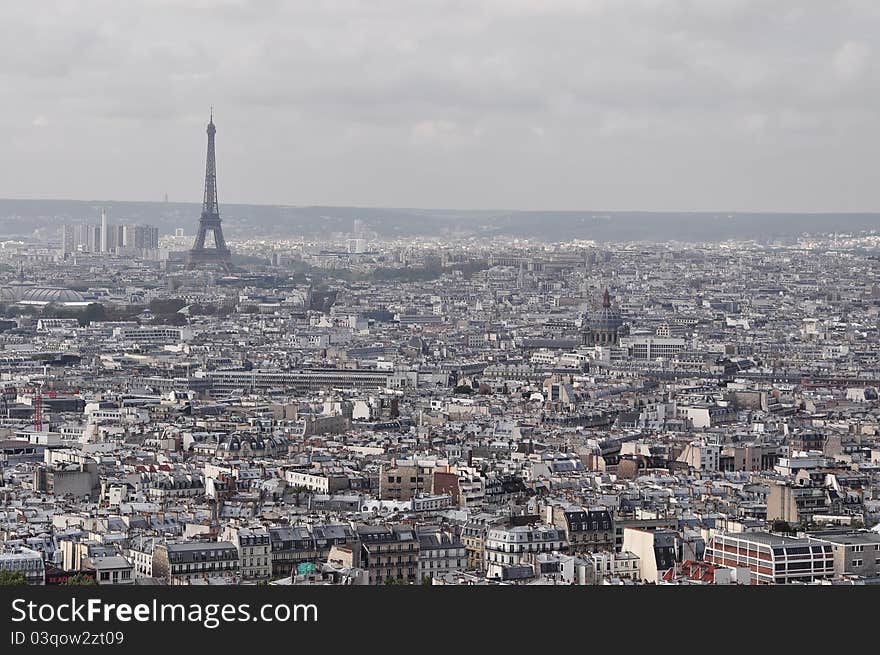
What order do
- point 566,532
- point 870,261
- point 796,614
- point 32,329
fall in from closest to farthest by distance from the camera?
point 796,614 < point 566,532 < point 32,329 < point 870,261

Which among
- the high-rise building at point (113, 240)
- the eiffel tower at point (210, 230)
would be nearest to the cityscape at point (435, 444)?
the eiffel tower at point (210, 230)

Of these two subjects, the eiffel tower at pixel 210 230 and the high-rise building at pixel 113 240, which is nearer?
the eiffel tower at pixel 210 230

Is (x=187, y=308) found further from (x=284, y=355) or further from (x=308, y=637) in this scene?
(x=308, y=637)

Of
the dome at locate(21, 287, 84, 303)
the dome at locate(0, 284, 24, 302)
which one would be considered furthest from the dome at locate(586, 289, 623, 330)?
the dome at locate(0, 284, 24, 302)

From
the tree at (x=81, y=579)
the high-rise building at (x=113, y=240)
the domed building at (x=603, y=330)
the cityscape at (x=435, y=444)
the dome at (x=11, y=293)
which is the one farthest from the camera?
the high-rise building at (x=113, y=240)

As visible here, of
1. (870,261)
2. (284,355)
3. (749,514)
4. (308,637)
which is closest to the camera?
(308,637)

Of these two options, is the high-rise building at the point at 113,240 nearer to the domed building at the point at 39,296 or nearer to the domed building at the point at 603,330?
the domed building at the point at 39,296

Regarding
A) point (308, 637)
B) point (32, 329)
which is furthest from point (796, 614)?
point (32, 329)
